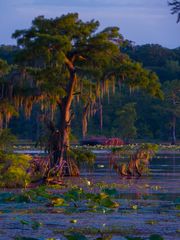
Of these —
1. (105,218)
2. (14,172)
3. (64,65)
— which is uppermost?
(64,65)

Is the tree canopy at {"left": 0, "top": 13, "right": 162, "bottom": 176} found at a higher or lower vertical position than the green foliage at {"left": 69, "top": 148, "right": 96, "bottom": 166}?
higher

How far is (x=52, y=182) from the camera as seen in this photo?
26609 mm

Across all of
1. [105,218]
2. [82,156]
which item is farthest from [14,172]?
[105,218]

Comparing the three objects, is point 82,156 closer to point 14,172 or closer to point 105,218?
point 14,172

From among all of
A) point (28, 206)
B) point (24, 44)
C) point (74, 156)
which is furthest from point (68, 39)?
point (28, 206)

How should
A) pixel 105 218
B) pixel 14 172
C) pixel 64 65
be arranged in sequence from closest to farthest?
1. pixel 105 218
2. pixel 14 172
3. pixel 64 65

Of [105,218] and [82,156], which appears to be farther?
[82,156]

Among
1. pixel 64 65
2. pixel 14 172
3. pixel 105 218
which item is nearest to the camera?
pixel 105 218

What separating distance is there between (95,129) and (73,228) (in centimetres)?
6575

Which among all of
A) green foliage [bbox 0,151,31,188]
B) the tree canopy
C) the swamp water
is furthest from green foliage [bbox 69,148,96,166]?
the swamp water

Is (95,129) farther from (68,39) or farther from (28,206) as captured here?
(28,206)

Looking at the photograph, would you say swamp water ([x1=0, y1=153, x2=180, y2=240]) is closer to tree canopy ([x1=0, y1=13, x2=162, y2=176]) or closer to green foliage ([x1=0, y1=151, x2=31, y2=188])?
green foliage ([x1=0, y1=151, x2=31, y2=188])

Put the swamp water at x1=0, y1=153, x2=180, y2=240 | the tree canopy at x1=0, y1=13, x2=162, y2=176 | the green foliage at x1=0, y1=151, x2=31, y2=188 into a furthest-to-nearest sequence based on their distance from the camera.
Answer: the tree canopy at x1=0, y1=13, x2=162, y2=176 → the green foliage at x1=0, y1=151, x2=31, y2=188 → the swamp water at x1=0, y1=153, x2=180, y2=240

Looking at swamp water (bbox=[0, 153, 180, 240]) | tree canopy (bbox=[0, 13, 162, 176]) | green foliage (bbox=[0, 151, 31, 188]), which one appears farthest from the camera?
tree canopy (bbox=[0, 13, 162, 176])
